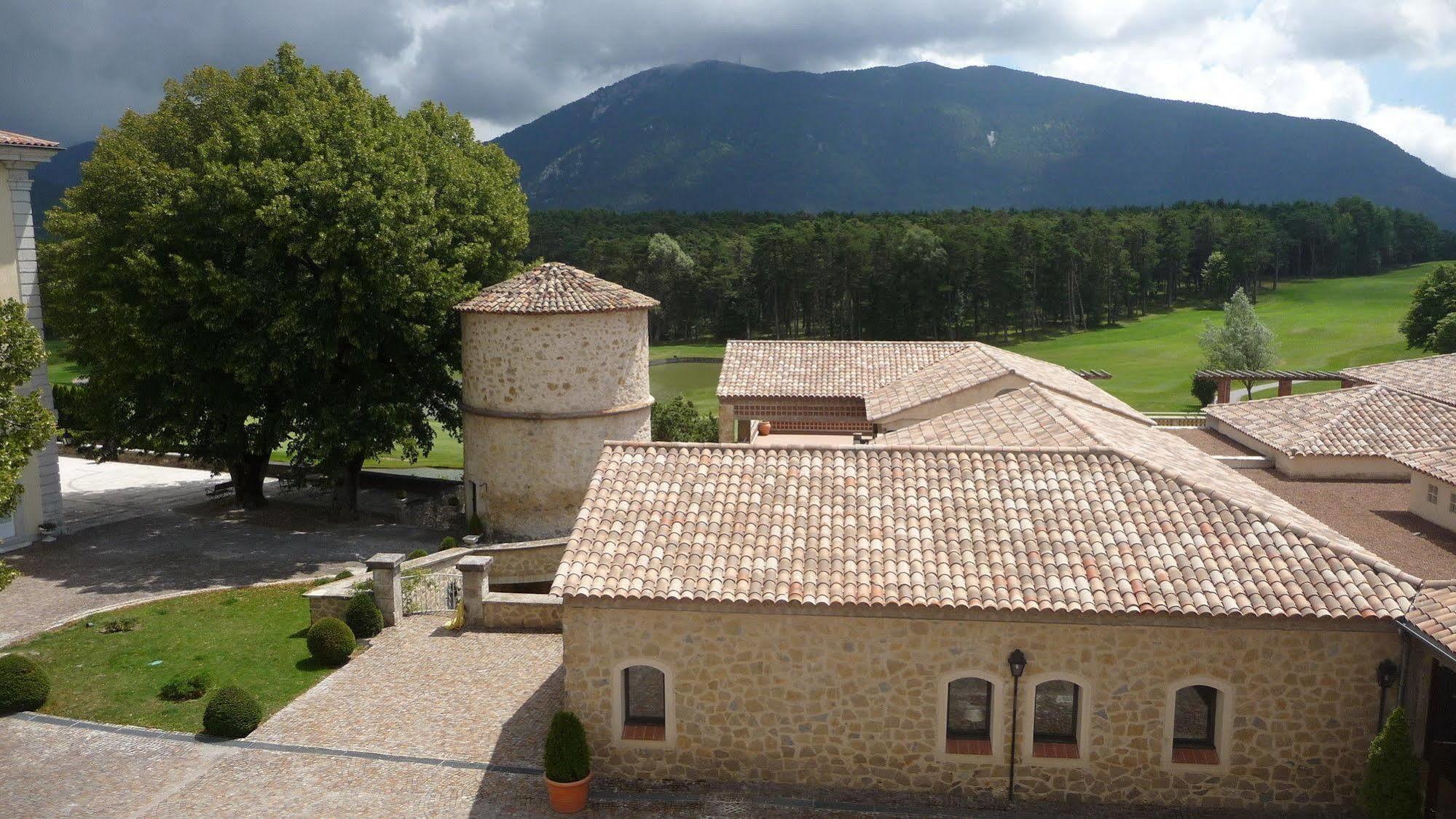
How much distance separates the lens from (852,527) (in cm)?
1507

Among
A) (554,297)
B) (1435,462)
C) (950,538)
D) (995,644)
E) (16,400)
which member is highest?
(554,297)

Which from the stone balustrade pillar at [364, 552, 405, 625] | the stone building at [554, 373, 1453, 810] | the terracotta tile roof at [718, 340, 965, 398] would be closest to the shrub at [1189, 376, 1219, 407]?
the terracotta tile roof at [718, 340, 965, 398]

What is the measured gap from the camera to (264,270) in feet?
89.6

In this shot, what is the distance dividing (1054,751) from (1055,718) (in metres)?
0.89

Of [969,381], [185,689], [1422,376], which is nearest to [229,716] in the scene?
[185,689]

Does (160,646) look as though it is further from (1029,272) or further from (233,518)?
(1029,272)

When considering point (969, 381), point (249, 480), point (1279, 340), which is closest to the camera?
point (969, 381)

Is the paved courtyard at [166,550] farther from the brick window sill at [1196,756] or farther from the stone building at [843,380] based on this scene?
the brick window sill at [1196,756]

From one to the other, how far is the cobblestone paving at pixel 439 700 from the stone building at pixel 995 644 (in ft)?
8.37

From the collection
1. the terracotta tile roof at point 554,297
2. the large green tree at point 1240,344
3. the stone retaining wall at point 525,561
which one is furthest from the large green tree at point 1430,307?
the stone retaining wall at point 525,561

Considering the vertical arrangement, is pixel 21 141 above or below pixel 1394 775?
above

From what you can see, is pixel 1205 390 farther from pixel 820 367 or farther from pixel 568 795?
pixel 568 795

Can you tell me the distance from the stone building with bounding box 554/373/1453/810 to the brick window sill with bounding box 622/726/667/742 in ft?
0.12

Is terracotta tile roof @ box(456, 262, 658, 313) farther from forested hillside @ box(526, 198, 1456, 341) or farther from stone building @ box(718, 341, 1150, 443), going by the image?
forested hillside @ box(526, 198, 1456, 341)
